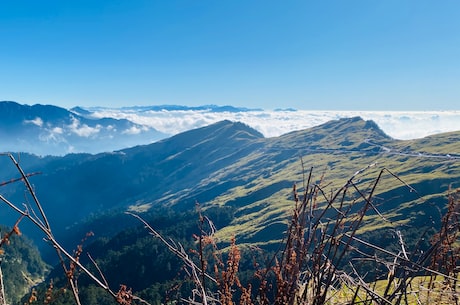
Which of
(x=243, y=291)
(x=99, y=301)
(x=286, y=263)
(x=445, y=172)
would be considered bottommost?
(x=99, y=301)

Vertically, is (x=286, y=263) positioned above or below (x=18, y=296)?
above

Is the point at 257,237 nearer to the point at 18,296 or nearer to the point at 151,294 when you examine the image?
the point at 151,294

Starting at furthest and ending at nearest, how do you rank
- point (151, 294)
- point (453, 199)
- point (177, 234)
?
point (177, 234)
point (151, 294)
point (453, 199)

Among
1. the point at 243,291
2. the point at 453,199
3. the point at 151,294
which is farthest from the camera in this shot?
the point at 151,294

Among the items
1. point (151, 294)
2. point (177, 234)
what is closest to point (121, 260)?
point (177, 234)

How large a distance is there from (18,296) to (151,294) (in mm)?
110333

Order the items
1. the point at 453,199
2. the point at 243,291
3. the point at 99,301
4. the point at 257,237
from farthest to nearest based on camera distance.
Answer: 1. the point at 257,237
2. the point at 99,301
3. the point at 453,199
4. the point at 243,291

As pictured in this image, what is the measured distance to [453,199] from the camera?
227 cm

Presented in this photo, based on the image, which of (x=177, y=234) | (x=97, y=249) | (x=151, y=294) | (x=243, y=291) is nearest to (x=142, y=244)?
(x=177, y=234)

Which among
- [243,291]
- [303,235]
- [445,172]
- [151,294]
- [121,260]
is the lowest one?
[121,260]

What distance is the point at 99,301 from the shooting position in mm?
95438

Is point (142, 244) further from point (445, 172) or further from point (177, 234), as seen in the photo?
point (445, 172)

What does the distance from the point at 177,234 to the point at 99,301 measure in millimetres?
89884

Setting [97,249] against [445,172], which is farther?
[97,249]
